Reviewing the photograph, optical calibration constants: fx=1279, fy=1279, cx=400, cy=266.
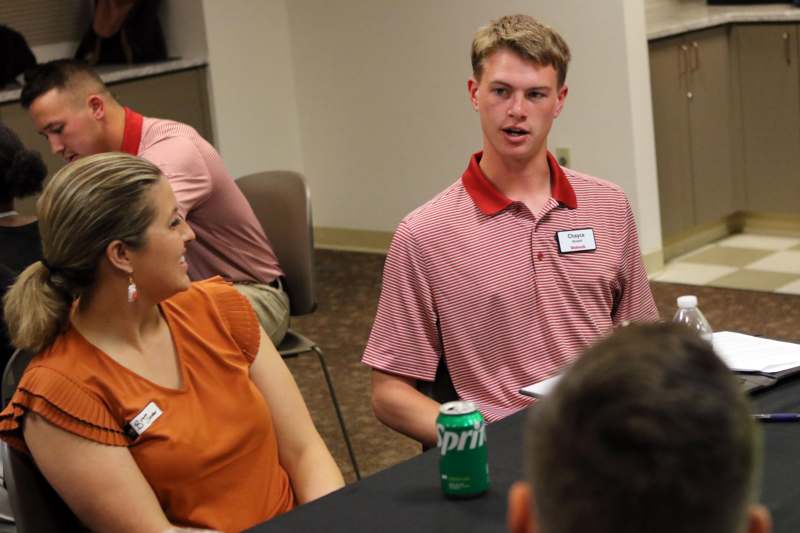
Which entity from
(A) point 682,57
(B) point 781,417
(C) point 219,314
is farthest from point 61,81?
(A) point 682,57

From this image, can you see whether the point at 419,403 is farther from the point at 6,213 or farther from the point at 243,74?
the point at 243,74

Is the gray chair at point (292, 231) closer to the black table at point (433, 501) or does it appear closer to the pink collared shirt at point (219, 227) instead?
the pink collared shirt at point (219, 227)

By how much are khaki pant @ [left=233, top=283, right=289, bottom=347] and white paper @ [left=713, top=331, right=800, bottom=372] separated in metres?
1.34

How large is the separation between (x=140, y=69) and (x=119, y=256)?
3998mm

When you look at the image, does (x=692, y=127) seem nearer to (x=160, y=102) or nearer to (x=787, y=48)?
(x=787, y=48)

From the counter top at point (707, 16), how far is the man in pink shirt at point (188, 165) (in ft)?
8.24

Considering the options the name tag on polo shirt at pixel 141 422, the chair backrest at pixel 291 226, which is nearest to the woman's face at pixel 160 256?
the name tag on polo shirt at pixel 141 422

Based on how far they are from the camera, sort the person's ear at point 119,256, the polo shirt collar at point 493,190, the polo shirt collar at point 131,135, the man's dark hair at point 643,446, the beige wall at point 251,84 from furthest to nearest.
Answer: the beige wall at point 251,84, the polo shirt collar at point 131,135, the polo shirt collar at point 493,190, the person's ear at point 119,256, the man's dark hair at point 643,446

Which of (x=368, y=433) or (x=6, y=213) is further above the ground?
(x=6, y=213)

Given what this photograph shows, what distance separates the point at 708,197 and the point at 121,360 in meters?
4.25

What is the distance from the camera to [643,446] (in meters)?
0.81

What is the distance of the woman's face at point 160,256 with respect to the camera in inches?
81.8

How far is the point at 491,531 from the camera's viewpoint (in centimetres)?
167

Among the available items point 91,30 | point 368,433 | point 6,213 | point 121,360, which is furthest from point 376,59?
point 121,360
